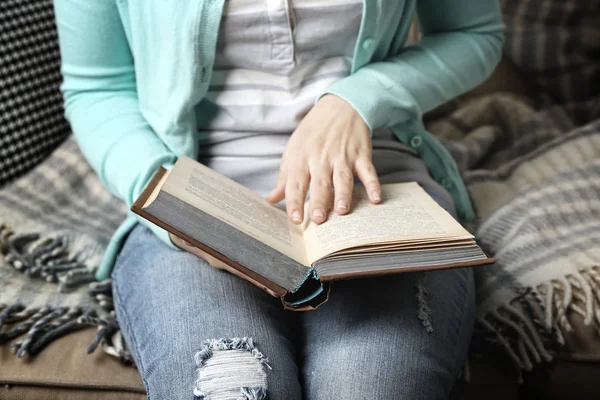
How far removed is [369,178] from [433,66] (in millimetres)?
248

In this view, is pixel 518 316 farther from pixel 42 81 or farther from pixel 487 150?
pixel 42 81

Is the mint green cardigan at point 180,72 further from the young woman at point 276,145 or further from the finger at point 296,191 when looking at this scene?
the finger at point 296,191

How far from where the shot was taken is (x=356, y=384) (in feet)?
1.98

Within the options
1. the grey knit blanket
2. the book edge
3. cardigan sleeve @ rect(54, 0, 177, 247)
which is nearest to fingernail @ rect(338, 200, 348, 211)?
the book edge

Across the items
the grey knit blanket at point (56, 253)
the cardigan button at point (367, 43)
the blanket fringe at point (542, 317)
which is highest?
the cardigan button at point (367, 43)

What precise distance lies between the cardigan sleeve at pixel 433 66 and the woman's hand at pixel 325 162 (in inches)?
1.3

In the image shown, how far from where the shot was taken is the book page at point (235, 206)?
0.58 m

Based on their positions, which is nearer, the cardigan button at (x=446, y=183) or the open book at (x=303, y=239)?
the open book at (x=303, y=239)

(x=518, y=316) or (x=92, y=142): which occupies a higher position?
(x=92, y=142)

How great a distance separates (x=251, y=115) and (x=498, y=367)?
17.9 inches

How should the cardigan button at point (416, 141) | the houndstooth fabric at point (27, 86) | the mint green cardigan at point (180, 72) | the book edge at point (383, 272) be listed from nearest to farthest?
the book edge at point (383, 272), the mint green cardigan at point (180, 72), the cardigan button at point (416, 141), the houndstooth fabric at point (27, 86)

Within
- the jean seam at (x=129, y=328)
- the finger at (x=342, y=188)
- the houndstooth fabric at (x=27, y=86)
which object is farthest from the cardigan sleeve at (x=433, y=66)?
the houndstooth fabric at (x=27, y=86)

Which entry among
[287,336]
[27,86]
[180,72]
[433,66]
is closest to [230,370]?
[287,336]

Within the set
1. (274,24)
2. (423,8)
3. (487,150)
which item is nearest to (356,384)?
(274,24)
